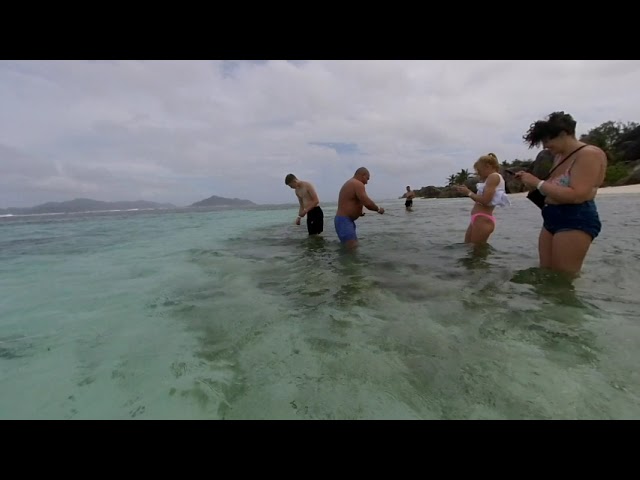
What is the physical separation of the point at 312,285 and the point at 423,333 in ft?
6.66

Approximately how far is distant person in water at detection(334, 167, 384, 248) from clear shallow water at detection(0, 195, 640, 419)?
204 cm

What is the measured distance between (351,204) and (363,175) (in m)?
0.73

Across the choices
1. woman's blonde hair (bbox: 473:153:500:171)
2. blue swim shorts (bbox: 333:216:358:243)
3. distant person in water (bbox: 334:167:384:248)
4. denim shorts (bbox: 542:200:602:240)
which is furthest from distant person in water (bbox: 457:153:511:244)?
blue swim shorts (bbox: 333:216:358:243)

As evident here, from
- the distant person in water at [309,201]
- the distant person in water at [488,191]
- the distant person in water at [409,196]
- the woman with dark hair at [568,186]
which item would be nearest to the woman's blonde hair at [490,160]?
the distant person in water at [488,191]

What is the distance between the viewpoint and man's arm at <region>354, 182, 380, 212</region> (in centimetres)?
701

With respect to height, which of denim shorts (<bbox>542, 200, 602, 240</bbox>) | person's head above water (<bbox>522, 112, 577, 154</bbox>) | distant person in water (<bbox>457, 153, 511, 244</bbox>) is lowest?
denim shorts (<bbox>542, 200, 602, 240</bbox>)

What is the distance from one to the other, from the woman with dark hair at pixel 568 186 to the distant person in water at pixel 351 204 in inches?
139

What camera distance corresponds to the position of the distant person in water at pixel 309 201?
9.48m

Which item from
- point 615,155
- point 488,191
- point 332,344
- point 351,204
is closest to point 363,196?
point 351,204

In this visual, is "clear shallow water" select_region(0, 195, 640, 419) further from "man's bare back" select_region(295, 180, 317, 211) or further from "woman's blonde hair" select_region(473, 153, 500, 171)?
"man's bare back" select_region(295, 180, 317, 211)

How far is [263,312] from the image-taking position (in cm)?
351

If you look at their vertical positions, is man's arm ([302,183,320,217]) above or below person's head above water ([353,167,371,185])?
below

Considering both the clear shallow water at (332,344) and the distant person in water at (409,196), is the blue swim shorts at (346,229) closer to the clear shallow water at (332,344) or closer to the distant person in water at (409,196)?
the clear shallow water at (332,344)
